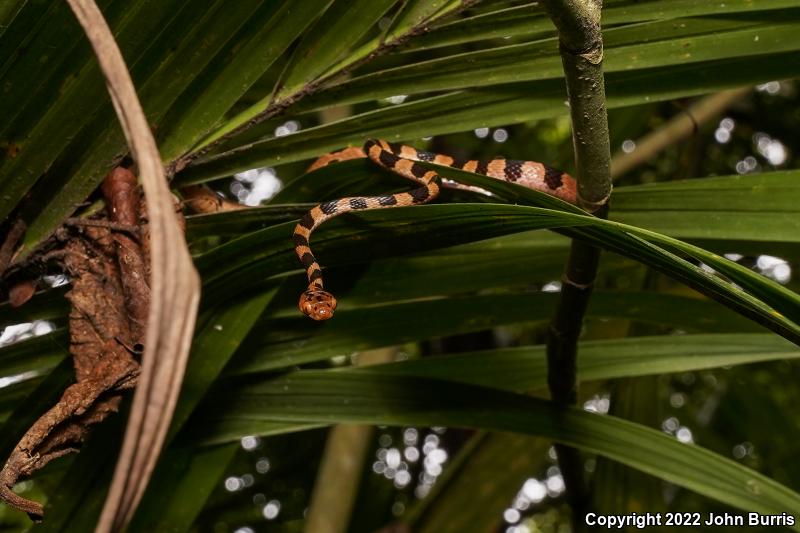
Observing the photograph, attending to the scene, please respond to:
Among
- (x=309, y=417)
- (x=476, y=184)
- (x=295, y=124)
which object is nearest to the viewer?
(x=476, y=184)

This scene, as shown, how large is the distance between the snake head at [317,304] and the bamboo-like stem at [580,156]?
59 cm

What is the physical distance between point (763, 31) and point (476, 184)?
818 mm

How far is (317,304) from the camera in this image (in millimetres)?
2182

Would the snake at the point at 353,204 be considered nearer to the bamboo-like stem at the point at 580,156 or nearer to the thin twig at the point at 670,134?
the bamboo-like stem at the point at 580,156

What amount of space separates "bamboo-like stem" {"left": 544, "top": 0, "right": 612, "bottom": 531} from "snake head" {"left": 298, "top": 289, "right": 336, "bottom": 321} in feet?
1.93

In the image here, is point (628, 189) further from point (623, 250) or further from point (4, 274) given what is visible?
point (4, 274)

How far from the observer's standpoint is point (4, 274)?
6.97ft

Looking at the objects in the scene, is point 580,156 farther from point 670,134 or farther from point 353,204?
point 670,134

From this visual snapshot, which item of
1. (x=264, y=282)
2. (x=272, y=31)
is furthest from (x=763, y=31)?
(x=264, y=282)

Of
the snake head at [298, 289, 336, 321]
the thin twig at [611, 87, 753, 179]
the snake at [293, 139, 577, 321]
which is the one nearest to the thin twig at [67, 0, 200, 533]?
the snake at [293, 139, 577, 321]

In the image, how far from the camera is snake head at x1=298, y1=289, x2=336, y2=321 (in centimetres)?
214

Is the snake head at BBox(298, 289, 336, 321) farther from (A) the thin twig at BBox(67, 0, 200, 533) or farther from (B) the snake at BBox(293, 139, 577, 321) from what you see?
(A) the thin twig at BBox(67, 0, 200, 533)

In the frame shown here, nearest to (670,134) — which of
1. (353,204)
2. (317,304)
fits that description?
(353,204)

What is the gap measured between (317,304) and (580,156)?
835 mm
